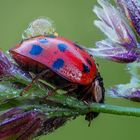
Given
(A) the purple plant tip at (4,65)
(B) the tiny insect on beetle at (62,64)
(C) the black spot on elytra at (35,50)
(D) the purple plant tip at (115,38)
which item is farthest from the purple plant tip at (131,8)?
(A) the purple plant tip at (4,65)

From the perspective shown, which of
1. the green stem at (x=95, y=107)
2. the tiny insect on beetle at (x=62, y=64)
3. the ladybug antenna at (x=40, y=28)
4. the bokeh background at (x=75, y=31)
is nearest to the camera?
the green stem at (x=95, y=107)

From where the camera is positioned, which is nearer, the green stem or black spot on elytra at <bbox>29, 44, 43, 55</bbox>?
the green stem

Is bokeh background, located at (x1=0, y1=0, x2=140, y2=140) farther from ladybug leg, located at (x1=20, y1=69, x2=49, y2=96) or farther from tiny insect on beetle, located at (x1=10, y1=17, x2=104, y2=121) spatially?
ladybug leg, located at (x1=20, y1=69, x2=49, y2=96)

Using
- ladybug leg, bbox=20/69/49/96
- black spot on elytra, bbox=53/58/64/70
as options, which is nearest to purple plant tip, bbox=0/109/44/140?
ladybug leg, bbox=20/69/49/96

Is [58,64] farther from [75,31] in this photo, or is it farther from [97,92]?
[75,31]

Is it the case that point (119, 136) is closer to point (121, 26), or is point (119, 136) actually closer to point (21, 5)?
point (21, 5)

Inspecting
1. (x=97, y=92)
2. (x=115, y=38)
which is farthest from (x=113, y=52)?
(x=97, y=92)

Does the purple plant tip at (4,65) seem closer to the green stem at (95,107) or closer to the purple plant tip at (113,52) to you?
the green stem at (95,107)
